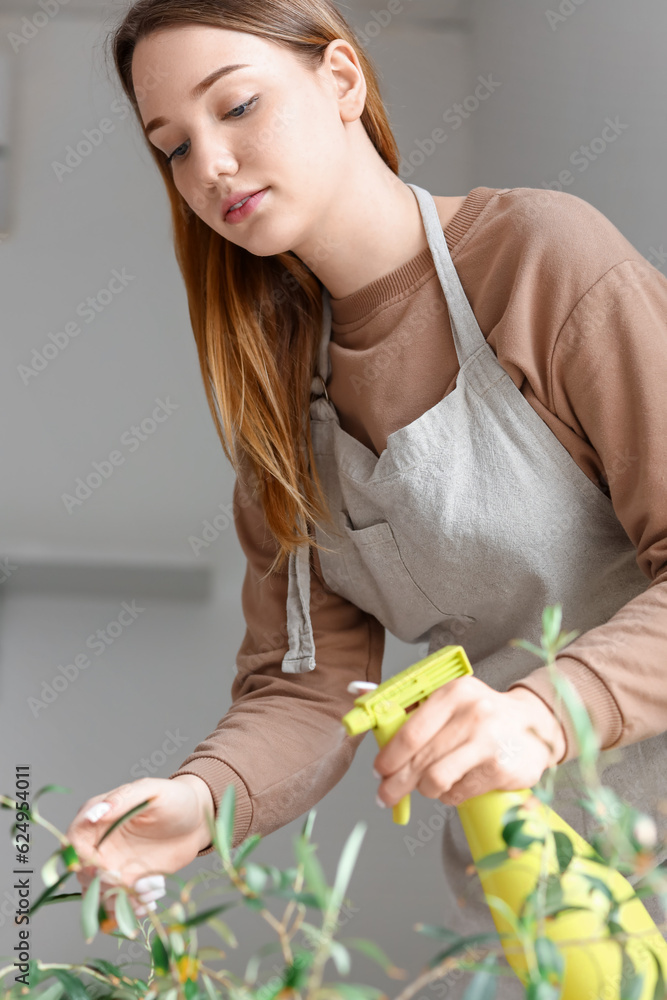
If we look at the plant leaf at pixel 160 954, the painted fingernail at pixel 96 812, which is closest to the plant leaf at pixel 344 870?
the plant leaf at pixel 160 954

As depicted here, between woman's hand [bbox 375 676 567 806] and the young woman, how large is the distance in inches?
1.6

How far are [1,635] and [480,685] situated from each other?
1.47 m

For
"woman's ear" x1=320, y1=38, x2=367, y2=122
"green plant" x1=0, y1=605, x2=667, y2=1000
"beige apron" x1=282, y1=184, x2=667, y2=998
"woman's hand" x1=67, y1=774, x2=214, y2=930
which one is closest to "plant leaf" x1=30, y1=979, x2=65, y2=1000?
"green plant" x1=0, y1=605, x2=667, y2=1000

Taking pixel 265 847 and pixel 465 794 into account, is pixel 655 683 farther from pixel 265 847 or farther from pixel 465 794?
pixel 265 847

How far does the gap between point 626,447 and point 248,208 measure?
17.4 inches

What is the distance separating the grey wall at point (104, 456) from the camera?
182cm

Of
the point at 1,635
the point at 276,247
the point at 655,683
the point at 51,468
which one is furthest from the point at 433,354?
the point at 1,635

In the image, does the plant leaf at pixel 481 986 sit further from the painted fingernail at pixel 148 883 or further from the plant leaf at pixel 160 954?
the painted fingernail at pixel 148 883

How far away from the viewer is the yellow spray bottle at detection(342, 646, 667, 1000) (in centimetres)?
52

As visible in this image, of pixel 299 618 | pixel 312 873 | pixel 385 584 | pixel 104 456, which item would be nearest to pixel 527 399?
pixel 385 584

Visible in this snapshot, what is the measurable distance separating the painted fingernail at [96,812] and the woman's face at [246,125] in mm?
563

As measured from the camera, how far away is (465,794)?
2.19 ft

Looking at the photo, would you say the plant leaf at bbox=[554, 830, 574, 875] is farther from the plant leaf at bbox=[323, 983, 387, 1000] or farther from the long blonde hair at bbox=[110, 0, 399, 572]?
the long blonde hair at bbox=[110, 0, 399, 572]

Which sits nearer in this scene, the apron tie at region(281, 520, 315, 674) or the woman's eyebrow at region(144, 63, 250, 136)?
the woman's eyebrow at region(144, 63, 250, 136)
